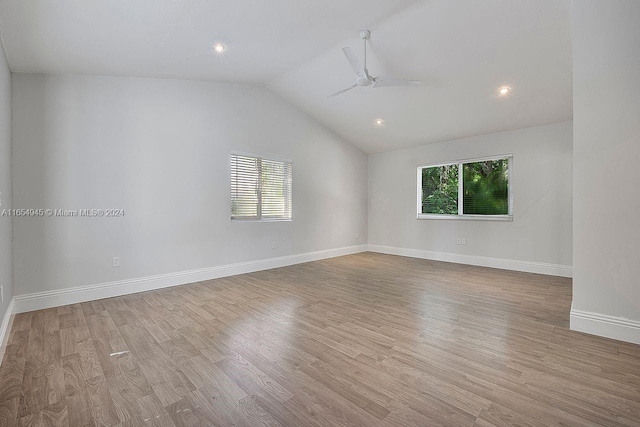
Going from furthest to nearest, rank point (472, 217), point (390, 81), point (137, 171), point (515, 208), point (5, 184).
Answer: point (472, 217) < point (515, 208) < point (137, 171) < point (390, 81) < point (5, 184)

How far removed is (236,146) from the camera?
15.8 ft

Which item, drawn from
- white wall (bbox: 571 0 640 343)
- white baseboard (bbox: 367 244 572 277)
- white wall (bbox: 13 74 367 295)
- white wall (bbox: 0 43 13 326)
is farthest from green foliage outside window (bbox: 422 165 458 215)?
white wall (bbox: 0 43 13 326)

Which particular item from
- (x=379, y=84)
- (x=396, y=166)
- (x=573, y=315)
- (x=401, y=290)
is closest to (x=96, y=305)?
(x=401, y=290)

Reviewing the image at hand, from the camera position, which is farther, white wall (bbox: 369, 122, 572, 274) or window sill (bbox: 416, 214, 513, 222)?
window sill (bbox: 416, 214, 513, 222)

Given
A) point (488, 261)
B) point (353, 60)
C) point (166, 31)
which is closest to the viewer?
point (166, 31)

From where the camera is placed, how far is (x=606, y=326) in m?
2.47

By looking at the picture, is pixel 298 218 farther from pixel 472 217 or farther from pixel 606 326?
pixel 606 326

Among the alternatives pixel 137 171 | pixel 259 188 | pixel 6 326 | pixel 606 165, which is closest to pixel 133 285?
pixel 6 326

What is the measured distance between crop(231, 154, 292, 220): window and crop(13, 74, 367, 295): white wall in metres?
0.16

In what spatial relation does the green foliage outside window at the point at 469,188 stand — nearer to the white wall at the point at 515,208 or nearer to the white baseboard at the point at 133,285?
the white wall at the point at 515,208

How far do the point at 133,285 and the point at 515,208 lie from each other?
6.22 m

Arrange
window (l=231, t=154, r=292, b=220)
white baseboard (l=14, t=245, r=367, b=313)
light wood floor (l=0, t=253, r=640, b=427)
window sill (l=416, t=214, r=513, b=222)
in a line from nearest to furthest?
light wood floor (l=0, t=253, r=640, b=427) → white baseboard (l=14, t=245, r=367, b=313) → window (l=231, t=154, r=292, b=220) → window sill (l=416, t=214, r=513, b=222)

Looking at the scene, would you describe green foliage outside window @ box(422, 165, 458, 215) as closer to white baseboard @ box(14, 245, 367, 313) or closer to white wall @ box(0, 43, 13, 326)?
white baseboard @ box(14, 245, 367, 313)

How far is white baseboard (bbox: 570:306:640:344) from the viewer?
7.75ft
